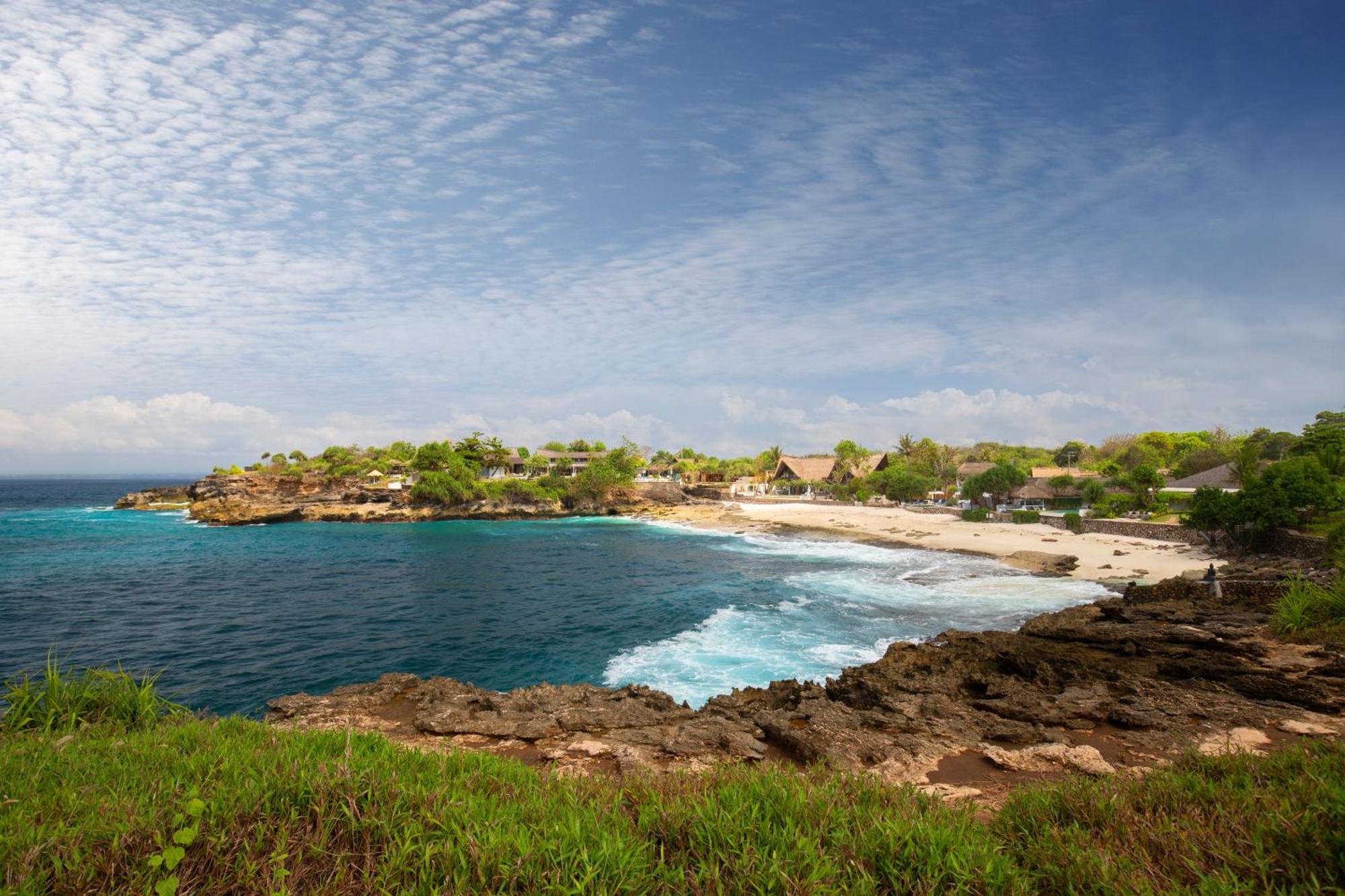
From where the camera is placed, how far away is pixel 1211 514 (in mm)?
29656

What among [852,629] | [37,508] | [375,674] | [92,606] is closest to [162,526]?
[92,606]

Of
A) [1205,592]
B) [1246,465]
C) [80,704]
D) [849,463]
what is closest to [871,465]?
[849,463]

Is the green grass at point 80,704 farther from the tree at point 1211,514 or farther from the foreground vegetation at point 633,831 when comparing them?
the tree at point 1211,514

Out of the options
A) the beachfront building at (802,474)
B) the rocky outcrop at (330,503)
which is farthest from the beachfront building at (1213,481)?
the rocky outcrop at (330,503)

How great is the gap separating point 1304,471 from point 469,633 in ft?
127

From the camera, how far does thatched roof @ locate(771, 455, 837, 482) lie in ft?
325

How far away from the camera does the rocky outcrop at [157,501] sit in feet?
293

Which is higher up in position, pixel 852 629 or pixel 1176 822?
pixel 1176 822

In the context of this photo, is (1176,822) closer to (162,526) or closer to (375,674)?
(375,674)

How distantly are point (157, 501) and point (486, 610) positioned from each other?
100 meters

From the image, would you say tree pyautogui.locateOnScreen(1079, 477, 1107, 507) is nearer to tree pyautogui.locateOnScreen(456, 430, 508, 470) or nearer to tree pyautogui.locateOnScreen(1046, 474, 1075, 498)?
tree pyautogui.locateOnScreen(1046, 474, 1075, 498)

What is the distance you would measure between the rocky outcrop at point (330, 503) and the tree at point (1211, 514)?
215ft

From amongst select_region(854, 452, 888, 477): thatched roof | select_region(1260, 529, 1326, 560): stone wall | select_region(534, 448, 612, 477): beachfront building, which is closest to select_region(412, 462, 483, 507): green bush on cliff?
select_region(534, 448, 612, 477): beachfront building

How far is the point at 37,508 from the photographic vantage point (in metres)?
94.0
